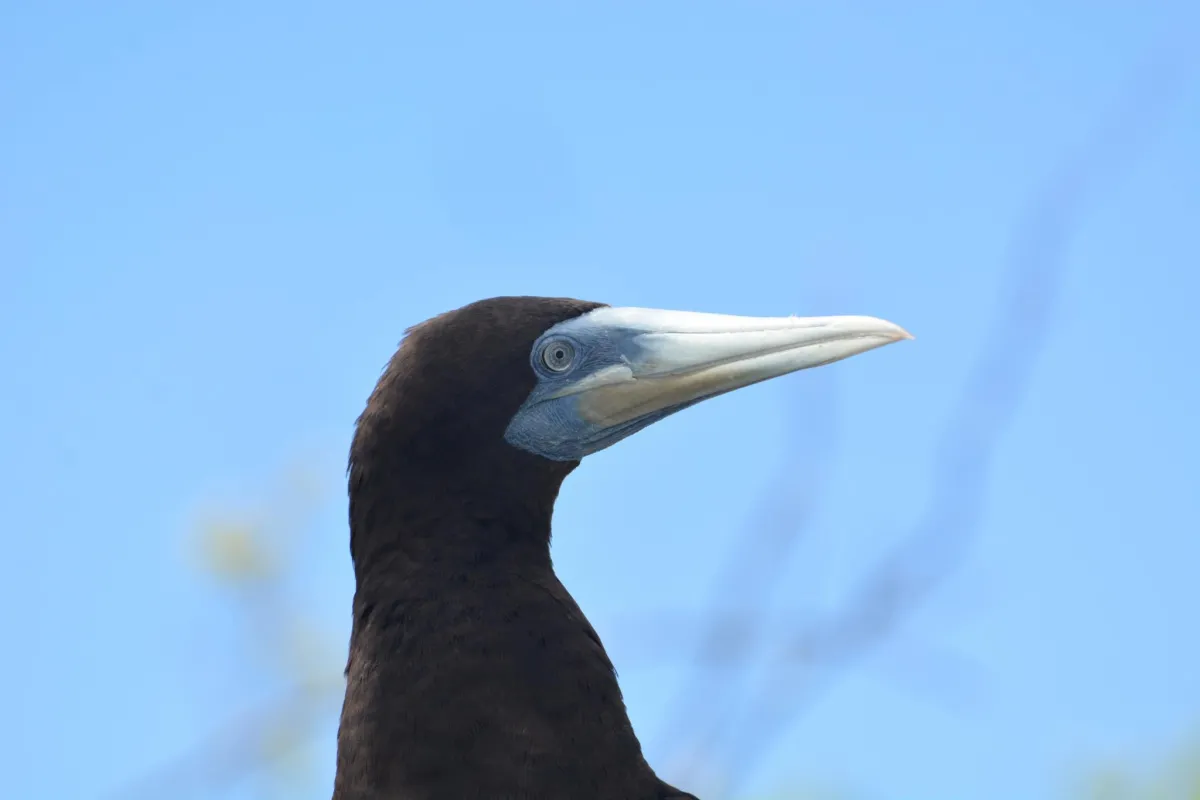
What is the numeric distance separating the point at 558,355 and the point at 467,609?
674 millimetres

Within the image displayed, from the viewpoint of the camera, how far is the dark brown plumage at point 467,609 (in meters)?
3.13

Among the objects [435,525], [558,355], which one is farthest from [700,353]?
[435,525]

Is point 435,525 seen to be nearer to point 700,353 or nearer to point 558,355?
point 558,355

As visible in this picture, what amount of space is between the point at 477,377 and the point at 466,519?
0.32 m

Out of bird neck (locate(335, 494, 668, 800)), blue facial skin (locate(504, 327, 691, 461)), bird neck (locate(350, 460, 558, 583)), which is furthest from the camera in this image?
blue facial skin (locate(504, 327, 691, 461))

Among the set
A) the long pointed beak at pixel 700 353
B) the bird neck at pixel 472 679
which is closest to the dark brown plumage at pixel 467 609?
the bird neck at pixel 472 679

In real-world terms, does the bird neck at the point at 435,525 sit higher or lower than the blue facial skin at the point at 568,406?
lower

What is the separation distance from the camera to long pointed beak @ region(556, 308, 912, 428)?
3557 mm

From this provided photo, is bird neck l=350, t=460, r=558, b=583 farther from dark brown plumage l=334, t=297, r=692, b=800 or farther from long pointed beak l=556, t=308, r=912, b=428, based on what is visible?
long pointed beak l=556, t=308, r=912, b=428

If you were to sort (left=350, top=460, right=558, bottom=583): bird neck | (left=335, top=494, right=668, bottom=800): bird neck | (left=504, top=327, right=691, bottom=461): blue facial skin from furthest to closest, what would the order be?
(left=504, top=327, right=691, bottom=461): blue facial skin, (left=350, top=460, right=558, bottom=583): bird neck, (left=335, top=494, right=668, bottom=800): bird neck

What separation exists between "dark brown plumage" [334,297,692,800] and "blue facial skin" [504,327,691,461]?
0.10ft

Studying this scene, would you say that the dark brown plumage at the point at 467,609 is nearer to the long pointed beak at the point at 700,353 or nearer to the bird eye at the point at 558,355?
the bird eye at the point at 558,355

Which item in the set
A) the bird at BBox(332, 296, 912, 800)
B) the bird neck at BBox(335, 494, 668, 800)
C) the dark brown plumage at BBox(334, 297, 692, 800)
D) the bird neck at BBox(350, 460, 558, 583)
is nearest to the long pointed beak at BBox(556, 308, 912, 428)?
the bird at BBox(332, 296, 912, 800)

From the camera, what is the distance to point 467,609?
3.25 meters
